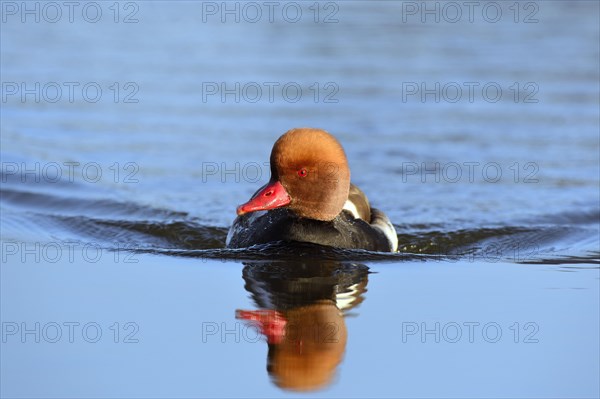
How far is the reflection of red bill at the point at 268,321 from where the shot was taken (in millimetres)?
7202

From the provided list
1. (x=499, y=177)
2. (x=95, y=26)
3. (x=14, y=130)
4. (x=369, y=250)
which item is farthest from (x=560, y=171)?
(x=95, y=26)

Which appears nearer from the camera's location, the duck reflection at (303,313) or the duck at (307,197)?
the duck reflection at (303,313)

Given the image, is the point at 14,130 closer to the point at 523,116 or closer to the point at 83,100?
the point at 83,100

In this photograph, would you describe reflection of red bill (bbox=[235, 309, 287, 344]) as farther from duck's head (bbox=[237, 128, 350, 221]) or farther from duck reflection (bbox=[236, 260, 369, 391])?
duck's head (bbox=[237, 128, 350, 221])

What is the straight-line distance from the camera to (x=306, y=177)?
29.2 ft

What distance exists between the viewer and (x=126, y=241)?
10531 millimetres

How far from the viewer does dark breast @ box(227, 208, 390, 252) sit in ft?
29.5

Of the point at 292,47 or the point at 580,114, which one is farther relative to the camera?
the point at 292,47

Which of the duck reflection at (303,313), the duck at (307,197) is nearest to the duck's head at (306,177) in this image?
the duck at (307,197)

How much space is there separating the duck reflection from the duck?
276mm

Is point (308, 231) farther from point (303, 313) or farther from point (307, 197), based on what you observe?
point (303, 313)

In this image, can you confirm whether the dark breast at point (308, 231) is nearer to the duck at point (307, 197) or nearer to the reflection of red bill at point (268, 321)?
the duck at point (307, 197)

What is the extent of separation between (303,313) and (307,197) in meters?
1.49

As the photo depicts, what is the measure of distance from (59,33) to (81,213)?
26.2 feet
